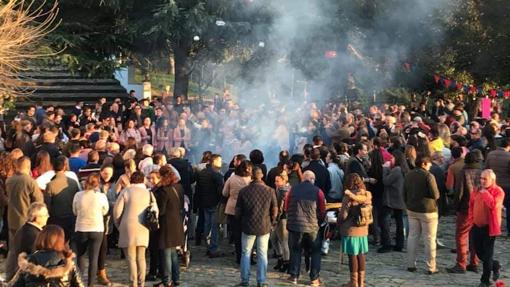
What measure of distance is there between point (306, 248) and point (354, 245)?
0.87 m

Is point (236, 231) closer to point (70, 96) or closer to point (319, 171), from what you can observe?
point (319, 171)

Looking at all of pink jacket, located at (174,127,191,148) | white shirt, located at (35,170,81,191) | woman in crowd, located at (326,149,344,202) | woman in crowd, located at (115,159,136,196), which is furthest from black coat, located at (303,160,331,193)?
pink jacket, located at (174,127,191,148)

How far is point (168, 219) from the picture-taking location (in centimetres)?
834

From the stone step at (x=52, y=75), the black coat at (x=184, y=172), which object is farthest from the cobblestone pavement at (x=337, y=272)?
the stone step at (x=52, y=75)

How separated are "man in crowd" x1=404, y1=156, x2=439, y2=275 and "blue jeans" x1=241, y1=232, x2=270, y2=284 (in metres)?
2.11

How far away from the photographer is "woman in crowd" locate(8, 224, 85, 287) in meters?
5.08

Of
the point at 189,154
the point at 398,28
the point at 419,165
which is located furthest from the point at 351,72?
the point at 419,165

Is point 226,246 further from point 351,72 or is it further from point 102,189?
point 351,72

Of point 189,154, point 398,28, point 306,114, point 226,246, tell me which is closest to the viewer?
point 226,246

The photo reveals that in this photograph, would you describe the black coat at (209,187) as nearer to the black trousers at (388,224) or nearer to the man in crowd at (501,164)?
the black trousers at (388,224)

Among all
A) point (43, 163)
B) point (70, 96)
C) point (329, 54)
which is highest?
point (329, 54)

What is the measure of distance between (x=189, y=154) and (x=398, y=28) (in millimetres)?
12269

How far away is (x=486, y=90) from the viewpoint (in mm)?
26047

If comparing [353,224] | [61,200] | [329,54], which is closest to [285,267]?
[353,224]
